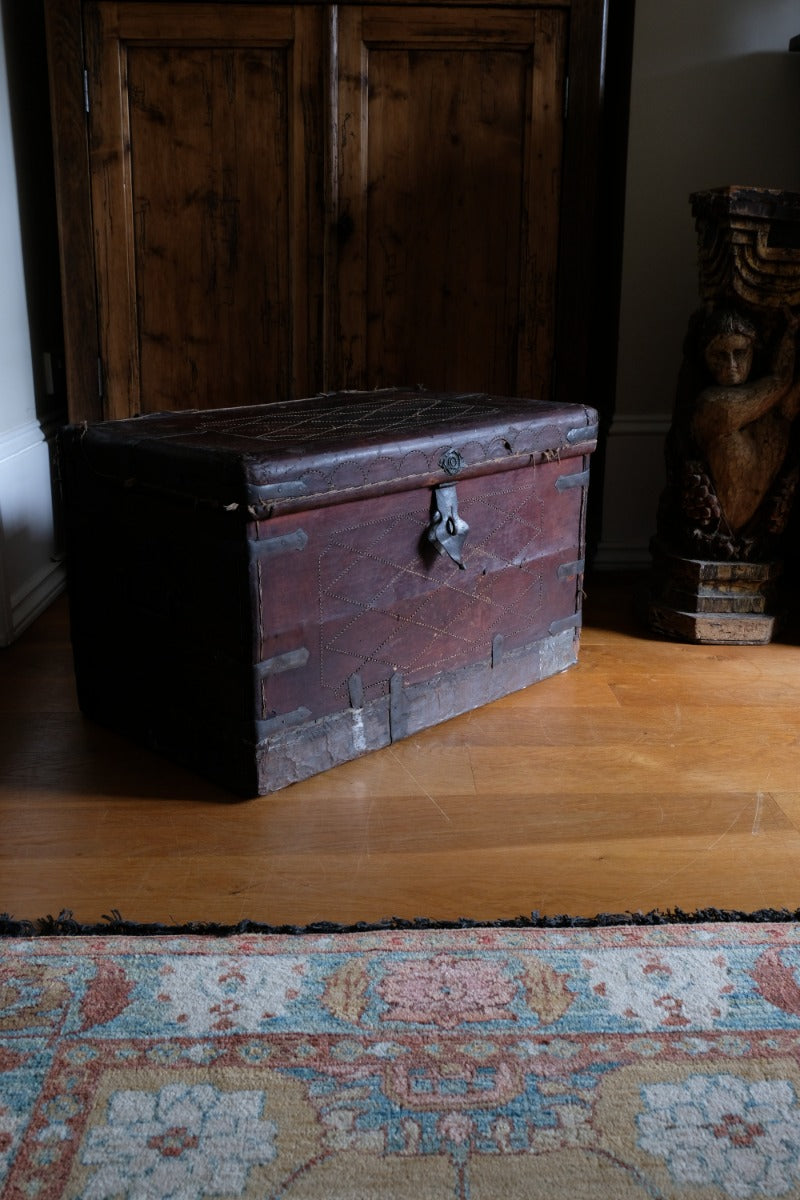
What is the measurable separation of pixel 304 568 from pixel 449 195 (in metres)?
1.46

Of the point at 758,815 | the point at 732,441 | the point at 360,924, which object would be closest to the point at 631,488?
the point at 732,441

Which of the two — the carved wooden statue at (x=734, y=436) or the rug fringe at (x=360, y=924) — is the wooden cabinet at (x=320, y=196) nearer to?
the carved wooden statue at (x=734, y=436)

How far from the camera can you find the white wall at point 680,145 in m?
2.81

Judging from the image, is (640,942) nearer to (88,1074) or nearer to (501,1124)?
(501,1124)

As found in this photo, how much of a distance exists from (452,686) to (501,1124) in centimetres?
104

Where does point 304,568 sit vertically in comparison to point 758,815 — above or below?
above

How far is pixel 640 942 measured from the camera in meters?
1.35

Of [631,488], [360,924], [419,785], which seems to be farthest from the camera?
[631,488]

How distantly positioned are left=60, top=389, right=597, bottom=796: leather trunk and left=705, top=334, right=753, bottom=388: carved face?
433mm

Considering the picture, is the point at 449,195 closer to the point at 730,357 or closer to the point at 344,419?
the point at 730,357

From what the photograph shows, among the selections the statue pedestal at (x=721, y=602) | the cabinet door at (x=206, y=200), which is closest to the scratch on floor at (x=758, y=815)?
the statue pedestal at (x=721, y=602)

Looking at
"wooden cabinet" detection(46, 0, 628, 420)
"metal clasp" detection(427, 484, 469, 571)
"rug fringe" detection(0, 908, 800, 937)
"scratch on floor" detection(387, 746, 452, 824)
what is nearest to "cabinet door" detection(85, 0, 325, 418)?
"wooden cabinet" detection(46, 0, 628, 420)

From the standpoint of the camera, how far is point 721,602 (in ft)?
8.26

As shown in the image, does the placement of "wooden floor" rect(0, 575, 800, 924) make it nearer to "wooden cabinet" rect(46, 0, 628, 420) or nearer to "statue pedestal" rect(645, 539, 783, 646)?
"statue pedestal" rect(645, 539, 783, 646)
